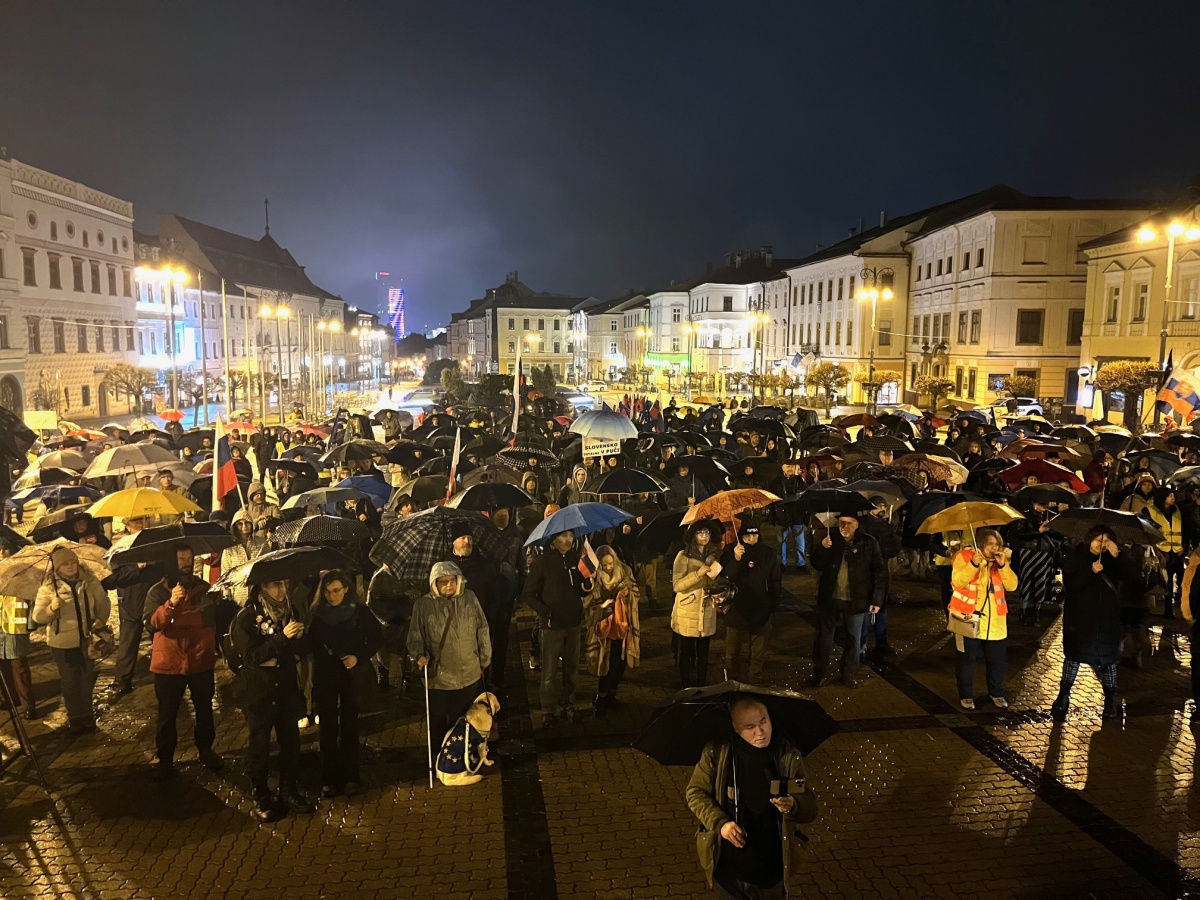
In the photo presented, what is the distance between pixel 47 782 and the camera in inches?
293

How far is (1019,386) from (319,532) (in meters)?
38.9

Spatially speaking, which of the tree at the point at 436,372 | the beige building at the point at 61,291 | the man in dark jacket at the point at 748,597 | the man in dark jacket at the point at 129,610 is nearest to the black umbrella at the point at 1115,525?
the man in dark jacket at the point at 748,597

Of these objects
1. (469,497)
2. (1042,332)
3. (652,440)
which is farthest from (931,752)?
(1042,332)

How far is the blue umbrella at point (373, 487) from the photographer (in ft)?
42.0

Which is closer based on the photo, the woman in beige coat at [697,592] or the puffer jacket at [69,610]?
the puffer jacket at [69,610]

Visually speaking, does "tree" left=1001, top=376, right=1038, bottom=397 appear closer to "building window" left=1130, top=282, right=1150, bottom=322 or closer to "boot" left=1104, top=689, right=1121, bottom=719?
"building window" left=1130, top=282, right=1150, bottom=322

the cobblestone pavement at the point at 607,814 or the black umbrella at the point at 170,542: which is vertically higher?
the black umbrella at the point at 170,542

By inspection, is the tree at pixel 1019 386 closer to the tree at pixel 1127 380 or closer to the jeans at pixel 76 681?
the tree at pixel 1127 380

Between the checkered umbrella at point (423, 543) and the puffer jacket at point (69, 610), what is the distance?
2.59m

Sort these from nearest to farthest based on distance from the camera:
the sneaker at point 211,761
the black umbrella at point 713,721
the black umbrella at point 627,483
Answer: the black umbrella at point 713,721 < the sneaker at point 211,761 < the black umbrella at point 627,483

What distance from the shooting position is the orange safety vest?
8281mm

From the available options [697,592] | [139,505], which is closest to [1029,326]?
[697,592]

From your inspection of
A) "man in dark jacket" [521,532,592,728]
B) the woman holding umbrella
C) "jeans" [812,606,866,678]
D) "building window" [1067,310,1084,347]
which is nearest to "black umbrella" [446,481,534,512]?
"man in dark jacket" [521,532,592,728]

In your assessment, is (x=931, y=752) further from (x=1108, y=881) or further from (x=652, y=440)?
(x=652, y=440)
